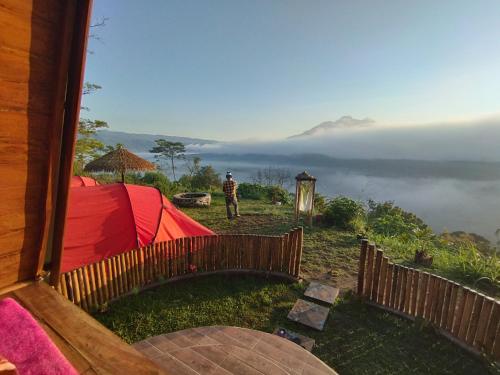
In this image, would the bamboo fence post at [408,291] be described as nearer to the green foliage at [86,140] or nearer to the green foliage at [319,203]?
the green foliage at [319,203]

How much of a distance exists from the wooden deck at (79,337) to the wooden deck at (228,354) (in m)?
1.69

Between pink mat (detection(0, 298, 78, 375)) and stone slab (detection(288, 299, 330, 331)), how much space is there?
4.71 metres

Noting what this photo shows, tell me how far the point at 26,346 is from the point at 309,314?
503cm

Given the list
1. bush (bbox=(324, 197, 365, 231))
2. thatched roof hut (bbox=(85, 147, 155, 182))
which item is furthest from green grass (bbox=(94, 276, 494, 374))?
thatched roof hut (bbox=(85, 147, 155, 182))

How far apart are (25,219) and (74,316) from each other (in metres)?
0.65

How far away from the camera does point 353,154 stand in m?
176

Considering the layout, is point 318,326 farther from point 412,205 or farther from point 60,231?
point 412,205

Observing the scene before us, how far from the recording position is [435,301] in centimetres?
484

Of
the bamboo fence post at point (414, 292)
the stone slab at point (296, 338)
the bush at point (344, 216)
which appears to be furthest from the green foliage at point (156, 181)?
the bamboo fence post at point (414, 292)

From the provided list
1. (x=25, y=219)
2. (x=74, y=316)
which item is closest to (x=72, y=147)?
(x=25, y=219)

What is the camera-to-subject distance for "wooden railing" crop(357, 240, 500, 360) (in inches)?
163

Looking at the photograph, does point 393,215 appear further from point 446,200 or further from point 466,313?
point 446,200

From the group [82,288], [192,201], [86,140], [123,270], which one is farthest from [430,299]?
[86,140]

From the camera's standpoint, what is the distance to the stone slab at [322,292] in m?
5.84
